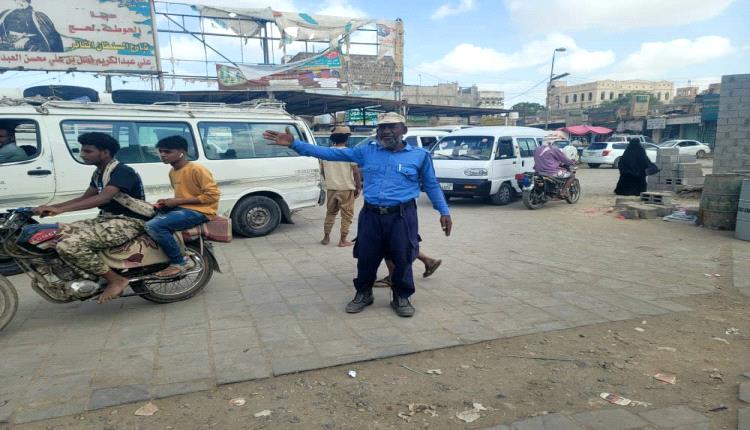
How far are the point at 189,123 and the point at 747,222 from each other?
8.52 metres

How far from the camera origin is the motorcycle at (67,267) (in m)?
3.43

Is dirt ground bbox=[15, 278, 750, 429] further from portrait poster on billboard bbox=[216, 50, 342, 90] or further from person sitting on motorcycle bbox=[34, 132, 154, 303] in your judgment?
portrait poster on billboard bbox=[216, 50, 342, 90]

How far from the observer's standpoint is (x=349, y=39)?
20.0m

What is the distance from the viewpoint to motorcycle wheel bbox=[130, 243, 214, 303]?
4.07 meters

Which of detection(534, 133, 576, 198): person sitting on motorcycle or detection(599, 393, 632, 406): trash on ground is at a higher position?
detection(534, 133, 576, 198): person sitting on motorcycle

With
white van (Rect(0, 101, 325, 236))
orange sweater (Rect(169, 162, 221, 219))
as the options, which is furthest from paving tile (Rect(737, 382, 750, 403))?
white van (Rect(0, 101, 325, 236))

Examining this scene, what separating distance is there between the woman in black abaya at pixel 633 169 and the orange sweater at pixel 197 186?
33.8 ft

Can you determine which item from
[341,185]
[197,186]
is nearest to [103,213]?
[197,186]

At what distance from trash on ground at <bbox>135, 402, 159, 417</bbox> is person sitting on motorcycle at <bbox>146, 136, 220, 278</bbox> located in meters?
1.64

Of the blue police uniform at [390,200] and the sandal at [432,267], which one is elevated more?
the blue police uniform at [390,200]

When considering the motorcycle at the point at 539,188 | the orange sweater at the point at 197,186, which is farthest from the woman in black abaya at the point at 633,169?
the orange sweater at the point at 197,186

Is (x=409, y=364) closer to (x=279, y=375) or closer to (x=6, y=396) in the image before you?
(x=279, y=375)

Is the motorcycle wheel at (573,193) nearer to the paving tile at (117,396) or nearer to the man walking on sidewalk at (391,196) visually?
the man walking on sidewalk at (391,196)

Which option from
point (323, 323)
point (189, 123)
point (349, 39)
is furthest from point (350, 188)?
point (349, 39)
